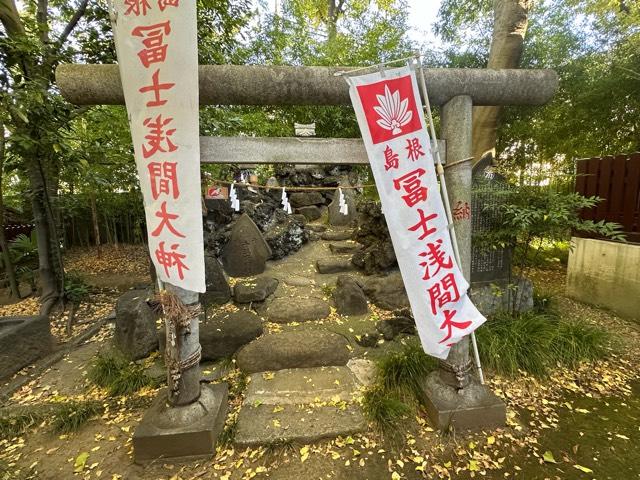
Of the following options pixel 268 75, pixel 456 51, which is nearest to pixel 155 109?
pixel 268 75

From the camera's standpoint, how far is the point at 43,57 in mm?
4621

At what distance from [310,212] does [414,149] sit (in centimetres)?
886

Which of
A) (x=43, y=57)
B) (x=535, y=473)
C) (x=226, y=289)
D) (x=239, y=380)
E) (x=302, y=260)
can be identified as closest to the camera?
(x=535, y=473)

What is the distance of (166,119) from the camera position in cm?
211

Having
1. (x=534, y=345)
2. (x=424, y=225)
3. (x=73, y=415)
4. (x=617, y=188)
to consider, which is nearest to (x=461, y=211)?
(x=424, y=225)

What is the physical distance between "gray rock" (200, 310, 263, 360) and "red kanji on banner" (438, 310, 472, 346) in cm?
267

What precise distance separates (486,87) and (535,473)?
3.43 meters

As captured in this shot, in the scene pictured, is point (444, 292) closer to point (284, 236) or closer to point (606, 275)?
point (606, 275)

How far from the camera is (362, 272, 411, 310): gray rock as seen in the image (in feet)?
17.3

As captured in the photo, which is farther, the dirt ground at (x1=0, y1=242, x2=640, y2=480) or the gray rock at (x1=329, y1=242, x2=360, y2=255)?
the gray rock at (x1=329, y1=242, x2=360, y2=255)

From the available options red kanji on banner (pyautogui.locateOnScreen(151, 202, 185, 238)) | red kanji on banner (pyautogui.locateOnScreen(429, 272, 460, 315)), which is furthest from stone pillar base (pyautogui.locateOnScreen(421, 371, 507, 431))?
red kanji on banner (pyautogui.locateOnScreen(151, 202, 185, 238))

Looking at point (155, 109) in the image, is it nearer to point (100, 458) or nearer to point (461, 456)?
point (100, 458)

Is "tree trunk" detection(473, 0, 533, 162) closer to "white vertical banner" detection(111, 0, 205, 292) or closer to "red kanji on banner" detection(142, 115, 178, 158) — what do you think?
"white vertical banner" detection(111, 0, 205, 292)

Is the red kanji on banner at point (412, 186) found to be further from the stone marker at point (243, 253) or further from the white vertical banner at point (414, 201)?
the stone marker at point (243, 253)
